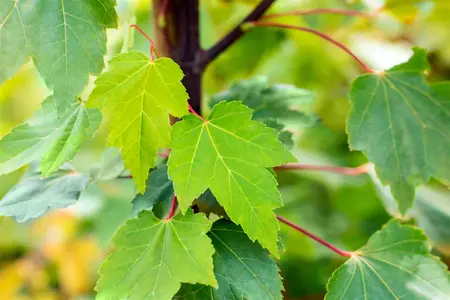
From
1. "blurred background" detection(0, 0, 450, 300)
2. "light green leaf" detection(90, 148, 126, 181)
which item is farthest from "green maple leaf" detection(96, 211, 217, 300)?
"blurred background" detection(0, 0, 450, 300)

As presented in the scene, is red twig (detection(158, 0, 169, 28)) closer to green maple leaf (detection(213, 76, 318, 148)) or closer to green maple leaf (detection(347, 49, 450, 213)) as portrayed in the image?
green maple leaf (detection(213, 76, 318, 148))

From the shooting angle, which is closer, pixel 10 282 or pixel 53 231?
pixel 10 282

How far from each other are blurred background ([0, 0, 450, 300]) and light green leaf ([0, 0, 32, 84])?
69 cm

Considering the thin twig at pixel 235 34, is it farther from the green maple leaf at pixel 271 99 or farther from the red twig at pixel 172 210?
the red twig at pixel 172 210

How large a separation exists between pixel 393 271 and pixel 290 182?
930 millimetres

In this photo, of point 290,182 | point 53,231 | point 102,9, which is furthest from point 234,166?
point 53,231

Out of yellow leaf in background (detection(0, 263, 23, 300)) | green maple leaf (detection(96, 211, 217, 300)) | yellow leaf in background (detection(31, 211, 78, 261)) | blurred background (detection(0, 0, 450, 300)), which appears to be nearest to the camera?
green maple leaf (detection(96, 211, 217, 300))

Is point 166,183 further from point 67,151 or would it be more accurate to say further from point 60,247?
point 60,247

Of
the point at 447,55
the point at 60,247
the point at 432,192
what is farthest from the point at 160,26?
the point at 447,55

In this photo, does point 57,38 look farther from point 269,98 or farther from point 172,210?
point 269,98

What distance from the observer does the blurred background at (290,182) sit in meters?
1.24

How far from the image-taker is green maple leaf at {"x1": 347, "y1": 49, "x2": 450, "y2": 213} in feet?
1.99

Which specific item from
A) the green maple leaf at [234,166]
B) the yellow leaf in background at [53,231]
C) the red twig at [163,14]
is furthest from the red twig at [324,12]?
the yellow leaf in background at [53,231]

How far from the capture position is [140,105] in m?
0.47
